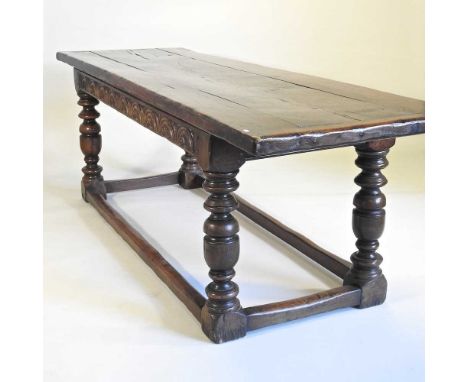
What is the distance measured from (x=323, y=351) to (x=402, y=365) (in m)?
0.22

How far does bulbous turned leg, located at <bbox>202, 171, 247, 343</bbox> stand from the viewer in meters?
2.03

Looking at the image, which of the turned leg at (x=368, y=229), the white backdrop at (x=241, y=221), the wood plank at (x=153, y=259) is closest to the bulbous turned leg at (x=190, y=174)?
the white backdrop at (x=241, y=221)

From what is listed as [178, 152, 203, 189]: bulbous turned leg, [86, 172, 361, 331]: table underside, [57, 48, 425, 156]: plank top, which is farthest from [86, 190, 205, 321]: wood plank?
[57, 48, 425, 156]: plank top

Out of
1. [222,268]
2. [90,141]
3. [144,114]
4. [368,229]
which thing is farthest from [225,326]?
[90,141]

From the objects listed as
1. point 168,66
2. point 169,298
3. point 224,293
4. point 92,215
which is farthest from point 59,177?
point 224,293

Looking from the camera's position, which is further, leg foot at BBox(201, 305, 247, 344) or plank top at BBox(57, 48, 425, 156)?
leg foot at BBox(201, 305, 247, 344)

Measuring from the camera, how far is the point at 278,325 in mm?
2193

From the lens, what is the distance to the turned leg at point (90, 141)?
3255 mm

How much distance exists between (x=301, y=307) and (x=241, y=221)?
95 cm

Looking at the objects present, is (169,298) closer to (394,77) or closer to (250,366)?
(250,366)

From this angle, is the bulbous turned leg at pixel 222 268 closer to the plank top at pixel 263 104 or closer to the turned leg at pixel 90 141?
the plank top at pixel 263 104

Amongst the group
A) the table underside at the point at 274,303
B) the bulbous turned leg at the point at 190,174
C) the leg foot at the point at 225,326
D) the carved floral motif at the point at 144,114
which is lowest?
the leg foot at the point at 225,326

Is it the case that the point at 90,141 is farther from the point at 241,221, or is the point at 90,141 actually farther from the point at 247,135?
the point at 247,135

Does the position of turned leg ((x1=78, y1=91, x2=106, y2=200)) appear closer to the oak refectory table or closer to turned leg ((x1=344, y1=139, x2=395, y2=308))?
the oak refectory table
